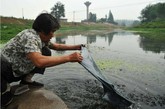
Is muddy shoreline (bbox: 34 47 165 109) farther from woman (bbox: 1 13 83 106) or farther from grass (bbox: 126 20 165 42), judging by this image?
grass (bbox: 126 20 165 42)

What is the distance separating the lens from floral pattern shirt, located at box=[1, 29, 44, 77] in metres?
3.34

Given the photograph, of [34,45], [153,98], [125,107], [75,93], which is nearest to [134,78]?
[153,98]

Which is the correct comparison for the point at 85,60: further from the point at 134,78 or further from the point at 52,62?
the point at 134,78

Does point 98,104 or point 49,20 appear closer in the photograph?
point 49,20

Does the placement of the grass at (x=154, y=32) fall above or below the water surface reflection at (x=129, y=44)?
Result: below

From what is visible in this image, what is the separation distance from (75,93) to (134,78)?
250 cm

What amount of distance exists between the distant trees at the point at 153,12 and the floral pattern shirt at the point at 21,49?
Answer: 74468 mm

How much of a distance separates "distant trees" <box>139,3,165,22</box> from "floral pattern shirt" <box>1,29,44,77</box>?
244ft

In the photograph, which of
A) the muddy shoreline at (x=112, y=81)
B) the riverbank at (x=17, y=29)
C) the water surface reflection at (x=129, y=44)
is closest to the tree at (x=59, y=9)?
the riverbank at (x=17, y=29)

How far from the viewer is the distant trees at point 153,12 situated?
7381 cm

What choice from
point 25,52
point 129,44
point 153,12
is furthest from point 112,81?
point 153,12

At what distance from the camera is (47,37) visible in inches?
144

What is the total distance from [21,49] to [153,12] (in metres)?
84.6

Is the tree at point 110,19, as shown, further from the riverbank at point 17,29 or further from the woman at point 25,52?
the woman at point 25,52
